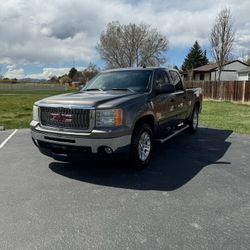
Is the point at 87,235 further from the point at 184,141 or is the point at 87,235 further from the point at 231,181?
the point at 184,141

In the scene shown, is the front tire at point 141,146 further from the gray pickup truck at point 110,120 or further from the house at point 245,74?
the house at point 245,74

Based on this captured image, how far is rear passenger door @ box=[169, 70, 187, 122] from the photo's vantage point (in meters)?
7.08

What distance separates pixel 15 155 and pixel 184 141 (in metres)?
4.17

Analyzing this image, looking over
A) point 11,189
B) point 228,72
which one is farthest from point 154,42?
point 11,189

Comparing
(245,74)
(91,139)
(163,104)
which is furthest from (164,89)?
(245,74)

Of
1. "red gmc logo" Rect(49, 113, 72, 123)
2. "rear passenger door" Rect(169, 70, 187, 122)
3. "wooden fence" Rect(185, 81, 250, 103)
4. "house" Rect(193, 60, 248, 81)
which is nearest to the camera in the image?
"red gmc logo" Rect(49, 113, 72, 123)

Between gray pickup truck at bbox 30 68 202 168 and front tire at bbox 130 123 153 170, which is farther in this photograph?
front tire at bbox 130 123 153 170

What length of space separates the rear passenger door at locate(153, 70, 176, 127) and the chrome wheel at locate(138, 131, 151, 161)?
581 millimetres

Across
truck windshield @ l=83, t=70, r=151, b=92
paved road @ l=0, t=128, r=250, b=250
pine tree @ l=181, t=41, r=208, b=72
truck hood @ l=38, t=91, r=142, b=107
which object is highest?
pine tree @ l=181, t=41, r=208, b=72

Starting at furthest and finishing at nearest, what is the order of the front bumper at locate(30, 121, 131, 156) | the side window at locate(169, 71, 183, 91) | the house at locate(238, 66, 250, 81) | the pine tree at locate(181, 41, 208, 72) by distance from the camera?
1. the pine tree at locate(181, 41, 208, 72)
2. the house at locate(238, 66, 250, 81)
3. the side window at locate(169, 71, 183, 91)
4. the front bumper at locate(30, 121, 131, 156)

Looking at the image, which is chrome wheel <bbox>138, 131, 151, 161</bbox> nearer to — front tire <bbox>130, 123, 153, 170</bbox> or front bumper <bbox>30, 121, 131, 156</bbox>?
front tire <bbox>130, 123, 153, 170</bbox>

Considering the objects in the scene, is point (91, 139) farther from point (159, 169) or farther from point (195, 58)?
point (195, 58)

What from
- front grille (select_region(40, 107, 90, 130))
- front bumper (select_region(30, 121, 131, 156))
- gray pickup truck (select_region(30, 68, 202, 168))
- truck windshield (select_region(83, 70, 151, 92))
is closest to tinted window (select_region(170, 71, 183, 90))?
gray pickup truck (select_region(30, 68, 202, 168))

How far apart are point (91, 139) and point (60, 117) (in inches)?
28.0
